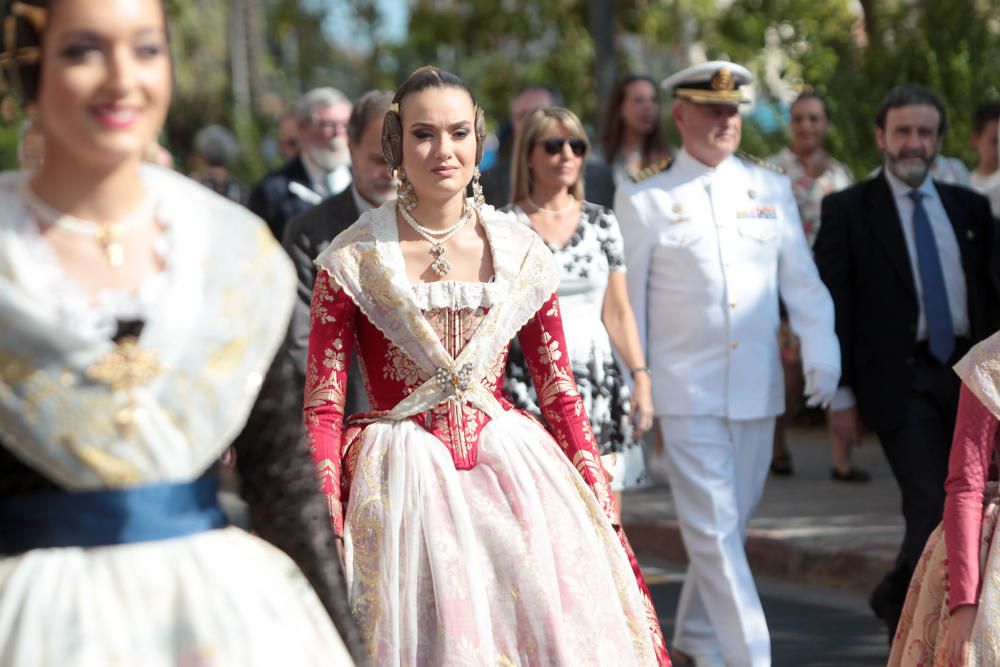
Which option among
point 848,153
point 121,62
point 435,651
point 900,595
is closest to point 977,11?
point 848,153

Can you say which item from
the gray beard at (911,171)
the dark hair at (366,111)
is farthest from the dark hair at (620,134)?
the dark hair at (366,111)

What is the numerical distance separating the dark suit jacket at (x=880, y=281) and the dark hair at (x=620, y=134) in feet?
11.1

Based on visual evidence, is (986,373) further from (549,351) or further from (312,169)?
(312,169)

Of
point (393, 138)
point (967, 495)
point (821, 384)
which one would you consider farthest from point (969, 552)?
point (821, 384)

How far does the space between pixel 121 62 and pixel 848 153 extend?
11.9m

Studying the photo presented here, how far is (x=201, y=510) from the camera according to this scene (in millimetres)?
2871

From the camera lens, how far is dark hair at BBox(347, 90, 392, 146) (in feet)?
23.1

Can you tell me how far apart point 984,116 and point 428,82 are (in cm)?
700

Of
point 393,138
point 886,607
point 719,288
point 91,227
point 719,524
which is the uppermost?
point 393,138

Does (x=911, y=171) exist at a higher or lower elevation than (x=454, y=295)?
higher

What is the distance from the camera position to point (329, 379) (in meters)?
4.85

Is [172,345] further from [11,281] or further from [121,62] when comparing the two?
[121,62]

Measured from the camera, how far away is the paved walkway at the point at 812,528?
29.4 ft

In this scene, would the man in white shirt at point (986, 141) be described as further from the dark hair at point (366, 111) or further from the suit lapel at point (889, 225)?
the dark hair at point (366, 111)
